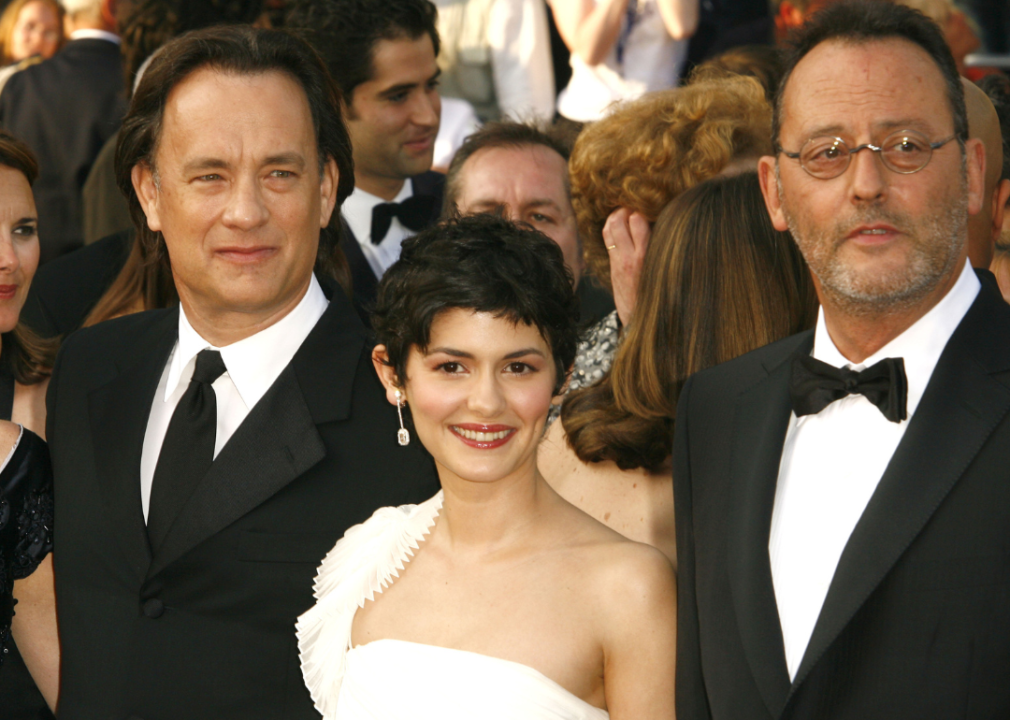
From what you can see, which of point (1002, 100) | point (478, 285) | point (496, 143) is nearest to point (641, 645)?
point (478, 285)

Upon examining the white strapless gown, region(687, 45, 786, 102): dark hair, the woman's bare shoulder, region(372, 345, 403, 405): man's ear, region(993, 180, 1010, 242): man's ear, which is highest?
region(687, 45, 786, 102): dark hair

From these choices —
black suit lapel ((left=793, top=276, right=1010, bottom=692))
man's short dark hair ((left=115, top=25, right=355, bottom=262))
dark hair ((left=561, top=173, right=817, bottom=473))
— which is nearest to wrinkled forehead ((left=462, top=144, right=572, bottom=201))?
man's short dark hair ((left=115, top=25, right=355, bottom=262))

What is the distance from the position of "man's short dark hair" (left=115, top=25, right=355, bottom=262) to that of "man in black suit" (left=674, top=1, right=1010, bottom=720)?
3.39 feet

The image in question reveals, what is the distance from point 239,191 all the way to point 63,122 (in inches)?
127

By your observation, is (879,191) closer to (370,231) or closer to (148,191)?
(148,191)

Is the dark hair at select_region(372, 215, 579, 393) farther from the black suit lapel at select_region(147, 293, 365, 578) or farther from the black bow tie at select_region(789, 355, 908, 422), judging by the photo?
the black bow tie at select_region(789, 355, 908, 422)

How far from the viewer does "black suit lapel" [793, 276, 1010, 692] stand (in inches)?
70.6

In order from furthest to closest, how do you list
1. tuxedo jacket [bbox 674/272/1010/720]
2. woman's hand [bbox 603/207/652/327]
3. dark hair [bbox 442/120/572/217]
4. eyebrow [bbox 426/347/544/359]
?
dark hair [bbox 442/120/572/217]
woman's hand [bbox 603/207/652/327]
eyebrow [bbox 426/347/544/359]
tuxedo jacket [bbox 674/272/1010/720]

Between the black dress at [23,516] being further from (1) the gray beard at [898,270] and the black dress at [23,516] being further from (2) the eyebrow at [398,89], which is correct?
(2) the eyebrow at [398,89]

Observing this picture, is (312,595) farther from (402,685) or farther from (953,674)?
(953,674)

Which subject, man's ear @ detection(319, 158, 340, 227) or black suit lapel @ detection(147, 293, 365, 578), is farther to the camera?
man's ear @ detection(319, 158, 340, 227)

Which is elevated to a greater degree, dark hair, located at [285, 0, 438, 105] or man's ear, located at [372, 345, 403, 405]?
dark hair, located at [285, 0, 438, 105]

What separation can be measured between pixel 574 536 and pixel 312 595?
54 centimetres

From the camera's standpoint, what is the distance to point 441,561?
236cm
